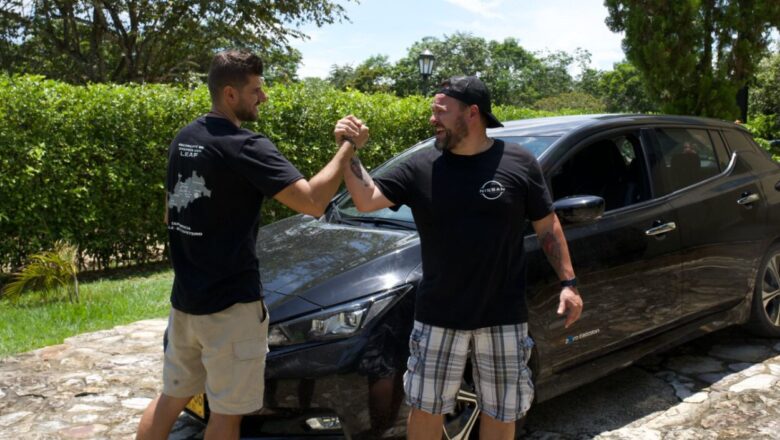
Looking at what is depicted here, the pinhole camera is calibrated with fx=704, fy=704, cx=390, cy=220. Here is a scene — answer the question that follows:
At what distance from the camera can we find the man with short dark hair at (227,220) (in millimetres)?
2504

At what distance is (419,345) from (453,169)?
0.69m

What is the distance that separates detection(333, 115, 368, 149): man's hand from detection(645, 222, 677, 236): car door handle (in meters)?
1.97

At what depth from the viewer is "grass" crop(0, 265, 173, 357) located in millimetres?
5355

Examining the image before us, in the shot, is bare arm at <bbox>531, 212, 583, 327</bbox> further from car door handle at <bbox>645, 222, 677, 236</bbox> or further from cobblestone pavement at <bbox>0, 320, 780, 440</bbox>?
car door handle at <bbox>645, 222, 677, 236</bbox>

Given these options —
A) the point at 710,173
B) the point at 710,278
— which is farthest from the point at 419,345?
the point at 710,173

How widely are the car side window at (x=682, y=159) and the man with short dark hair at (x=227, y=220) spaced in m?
2.42

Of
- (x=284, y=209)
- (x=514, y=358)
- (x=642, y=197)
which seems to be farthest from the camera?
(x=284, y=209)

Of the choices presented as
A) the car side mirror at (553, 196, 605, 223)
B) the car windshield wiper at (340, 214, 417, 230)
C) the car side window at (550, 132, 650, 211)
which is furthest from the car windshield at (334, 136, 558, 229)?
the car side mirror at (553, 196, 605, 223)

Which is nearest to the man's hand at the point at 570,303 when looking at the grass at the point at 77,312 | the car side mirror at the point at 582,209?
the car side mirror at the point at 582,209

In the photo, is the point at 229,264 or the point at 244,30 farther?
the point at 244,30

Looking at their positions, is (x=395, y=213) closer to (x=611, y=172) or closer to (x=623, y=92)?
(x=611, y=172)

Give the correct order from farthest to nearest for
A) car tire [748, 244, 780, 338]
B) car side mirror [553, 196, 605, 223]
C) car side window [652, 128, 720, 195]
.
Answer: car tire [748, 244, 780, 338]
car side window [652, 128, 720, 195]
car side mirror [553, 196, 605, 223]

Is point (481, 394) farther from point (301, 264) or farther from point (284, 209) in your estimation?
point (284, 209)

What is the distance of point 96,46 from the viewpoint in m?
19.6
